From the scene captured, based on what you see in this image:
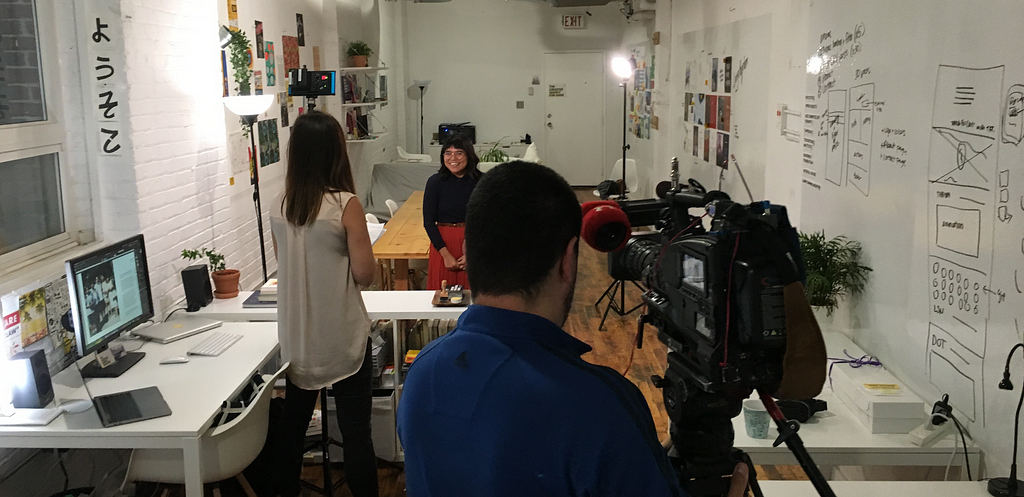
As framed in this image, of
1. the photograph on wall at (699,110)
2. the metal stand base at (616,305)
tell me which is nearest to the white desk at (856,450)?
the metal stand base at (616,305)

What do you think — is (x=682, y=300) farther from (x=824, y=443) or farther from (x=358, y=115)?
(x=358, y=115)

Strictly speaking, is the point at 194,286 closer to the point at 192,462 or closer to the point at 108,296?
the point at 108,296

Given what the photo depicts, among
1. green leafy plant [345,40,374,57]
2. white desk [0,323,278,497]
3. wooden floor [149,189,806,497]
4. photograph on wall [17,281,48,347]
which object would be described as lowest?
wooden floor [149,189,806,497]

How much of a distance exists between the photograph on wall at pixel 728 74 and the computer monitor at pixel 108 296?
4.01 meters

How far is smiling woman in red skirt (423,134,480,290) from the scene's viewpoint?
404 centimetres

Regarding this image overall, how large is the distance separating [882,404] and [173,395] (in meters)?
2.16

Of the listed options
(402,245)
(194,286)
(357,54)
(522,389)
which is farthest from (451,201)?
(357,54)

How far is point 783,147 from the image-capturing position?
423 centimetres

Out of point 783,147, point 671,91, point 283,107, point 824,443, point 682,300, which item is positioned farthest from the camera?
point 671,91

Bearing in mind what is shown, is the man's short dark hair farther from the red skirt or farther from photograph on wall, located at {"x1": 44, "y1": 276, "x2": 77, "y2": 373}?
the red skirt

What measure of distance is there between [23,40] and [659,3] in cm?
634

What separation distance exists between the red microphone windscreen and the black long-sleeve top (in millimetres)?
2779

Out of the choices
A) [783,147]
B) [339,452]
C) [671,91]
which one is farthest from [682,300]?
[671,91]

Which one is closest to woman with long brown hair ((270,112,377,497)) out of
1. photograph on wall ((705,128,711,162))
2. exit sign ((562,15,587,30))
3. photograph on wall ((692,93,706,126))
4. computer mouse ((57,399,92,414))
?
computer mouse ((57,399,92,414))
